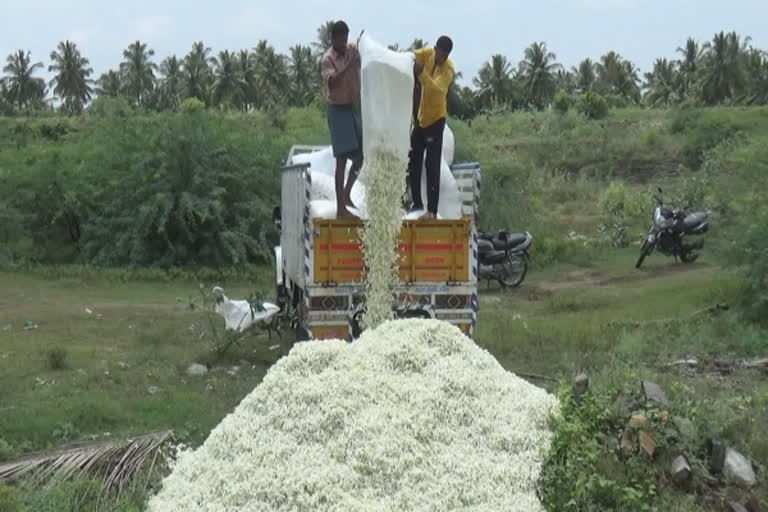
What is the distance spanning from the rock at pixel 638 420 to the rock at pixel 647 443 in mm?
69

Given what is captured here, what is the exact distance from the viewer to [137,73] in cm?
5800

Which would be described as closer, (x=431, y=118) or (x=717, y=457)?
(x=717, y=457)

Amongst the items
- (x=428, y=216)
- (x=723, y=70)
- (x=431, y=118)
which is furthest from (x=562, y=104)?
(x=431, y=118)

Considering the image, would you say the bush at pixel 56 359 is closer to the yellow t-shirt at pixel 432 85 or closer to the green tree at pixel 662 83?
the yellow t-shirt at pixel 432 85

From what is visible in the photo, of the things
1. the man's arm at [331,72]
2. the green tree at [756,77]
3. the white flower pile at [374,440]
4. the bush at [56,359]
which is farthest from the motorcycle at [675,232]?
the green tree at [756,77]

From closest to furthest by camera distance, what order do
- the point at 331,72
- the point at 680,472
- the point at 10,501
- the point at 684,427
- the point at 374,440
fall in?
1. the point at 10,501
2. the point at 374,440
3. the point at 680,472
4. the point at 684,427
5. the point at 331,72

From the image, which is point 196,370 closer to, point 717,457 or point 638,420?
point 638,420

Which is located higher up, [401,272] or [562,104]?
[562,104]

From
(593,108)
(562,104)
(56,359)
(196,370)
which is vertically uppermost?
(562,104)

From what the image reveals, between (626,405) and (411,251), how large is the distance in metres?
3.39

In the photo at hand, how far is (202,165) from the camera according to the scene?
18.0 m

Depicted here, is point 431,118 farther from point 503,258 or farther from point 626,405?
point 503,258

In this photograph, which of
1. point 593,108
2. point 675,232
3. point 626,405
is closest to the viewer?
point 626,405

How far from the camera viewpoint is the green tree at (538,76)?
55312mm
